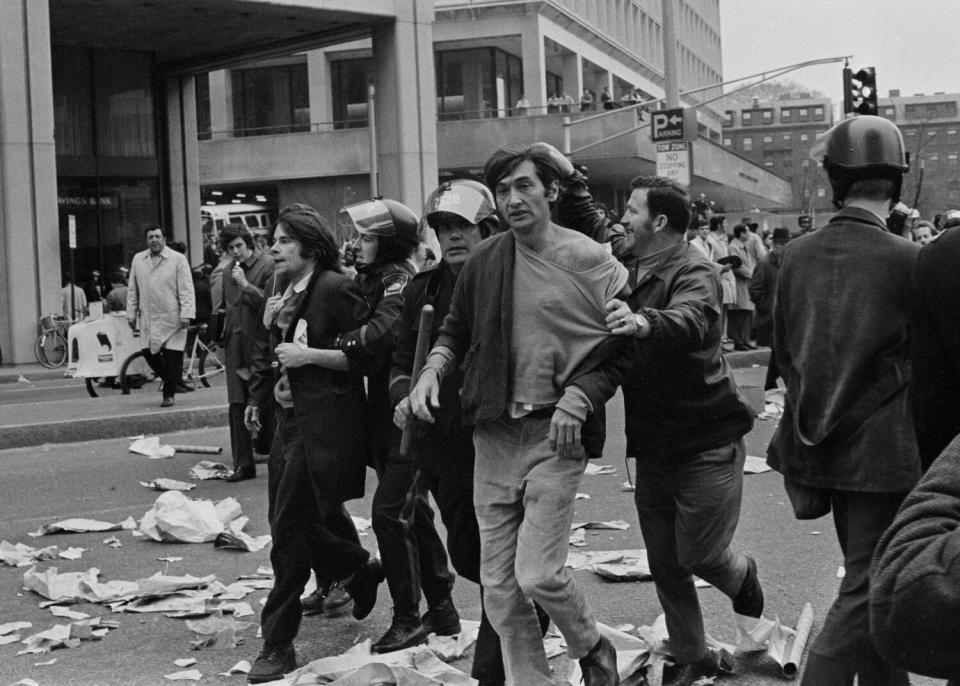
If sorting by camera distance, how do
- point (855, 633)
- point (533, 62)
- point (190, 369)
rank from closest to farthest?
point (855, 633) → point (190, 369) → point (533, 62)

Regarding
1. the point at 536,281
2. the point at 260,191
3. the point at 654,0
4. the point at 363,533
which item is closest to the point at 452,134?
the point at 260,191

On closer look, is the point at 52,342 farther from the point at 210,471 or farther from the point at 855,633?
the point at 855,633

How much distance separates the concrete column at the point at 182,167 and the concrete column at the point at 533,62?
21.7 metres

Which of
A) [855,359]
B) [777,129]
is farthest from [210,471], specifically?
[777,129]

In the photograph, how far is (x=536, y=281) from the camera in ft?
15.5

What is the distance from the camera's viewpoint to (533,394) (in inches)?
185

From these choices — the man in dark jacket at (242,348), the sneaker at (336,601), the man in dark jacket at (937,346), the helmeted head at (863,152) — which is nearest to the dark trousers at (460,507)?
the sneaker at (336,601)

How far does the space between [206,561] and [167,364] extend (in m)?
7.63

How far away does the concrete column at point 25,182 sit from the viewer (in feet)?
84.3

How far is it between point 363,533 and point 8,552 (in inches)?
79.0

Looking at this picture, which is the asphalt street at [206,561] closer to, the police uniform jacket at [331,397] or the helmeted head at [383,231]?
the police uniform jacket at [331,397]

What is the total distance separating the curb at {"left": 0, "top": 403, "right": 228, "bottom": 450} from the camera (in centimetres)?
1289

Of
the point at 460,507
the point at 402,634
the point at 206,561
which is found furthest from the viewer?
the point at 206,561

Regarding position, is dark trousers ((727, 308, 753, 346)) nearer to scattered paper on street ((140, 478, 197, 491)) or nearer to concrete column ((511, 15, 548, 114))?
scattered paper on street ((140, 478, 197, 491))
